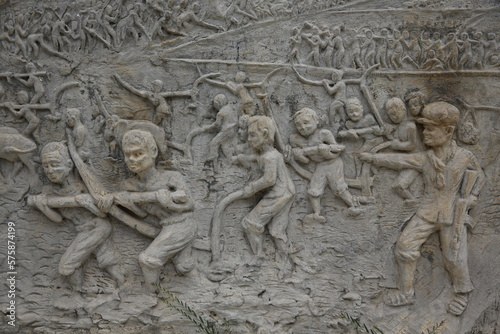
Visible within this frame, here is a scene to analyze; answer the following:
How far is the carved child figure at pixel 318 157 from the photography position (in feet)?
16.4

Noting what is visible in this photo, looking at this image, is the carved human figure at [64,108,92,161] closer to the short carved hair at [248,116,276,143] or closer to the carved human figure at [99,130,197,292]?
the carved human figure at [99,130,197,292]

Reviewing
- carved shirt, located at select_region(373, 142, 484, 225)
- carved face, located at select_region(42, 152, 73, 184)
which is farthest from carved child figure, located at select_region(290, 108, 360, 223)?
carved face, located at select_region(42, 152, 73, 184)

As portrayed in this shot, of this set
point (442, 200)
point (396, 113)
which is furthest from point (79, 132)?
point (442, 200)

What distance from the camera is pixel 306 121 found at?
498 cm

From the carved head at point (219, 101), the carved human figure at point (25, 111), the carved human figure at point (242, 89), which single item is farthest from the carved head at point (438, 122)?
the carved human figure at point (25, 111)

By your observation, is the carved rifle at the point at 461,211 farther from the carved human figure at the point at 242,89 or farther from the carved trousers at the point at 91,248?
the carved trousers at the point at 91,248

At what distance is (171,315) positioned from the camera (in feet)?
16.7

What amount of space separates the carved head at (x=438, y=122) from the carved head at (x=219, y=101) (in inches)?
67.1

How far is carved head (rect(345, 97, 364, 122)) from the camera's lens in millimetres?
4973

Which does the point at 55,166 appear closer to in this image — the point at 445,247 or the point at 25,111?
the point at 25,111

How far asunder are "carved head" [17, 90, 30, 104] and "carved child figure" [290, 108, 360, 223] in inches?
93.7

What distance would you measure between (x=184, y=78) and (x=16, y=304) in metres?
2.55

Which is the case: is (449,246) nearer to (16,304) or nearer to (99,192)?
(99,192)

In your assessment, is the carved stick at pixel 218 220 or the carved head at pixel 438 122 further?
the carved stick at pixel 218 220
